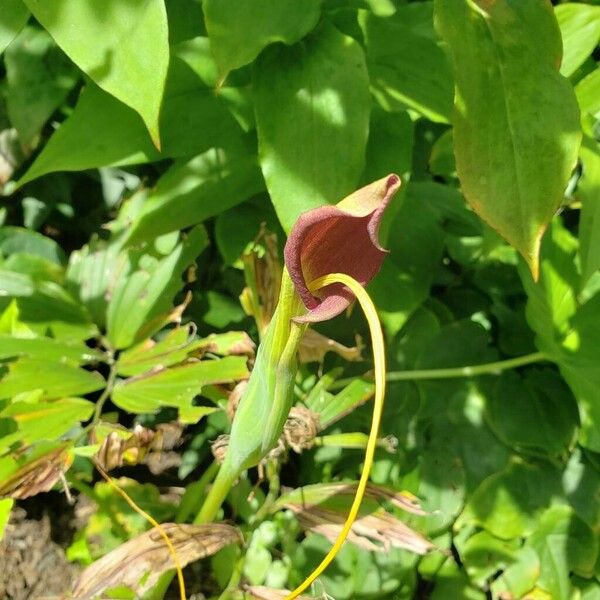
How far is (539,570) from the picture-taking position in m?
0.95

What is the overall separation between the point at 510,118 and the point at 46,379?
501 millimetres

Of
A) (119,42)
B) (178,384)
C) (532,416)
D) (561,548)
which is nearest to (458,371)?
(532,416)

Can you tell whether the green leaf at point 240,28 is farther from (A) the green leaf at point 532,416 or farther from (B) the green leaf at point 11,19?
(A) the green leaf at point 532,416

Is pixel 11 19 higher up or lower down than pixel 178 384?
higher up

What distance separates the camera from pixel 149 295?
0.89 metres

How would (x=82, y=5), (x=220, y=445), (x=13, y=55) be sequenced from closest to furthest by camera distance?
(x=82, y=5)
(x=220, y=445)
(x=13, y=55)

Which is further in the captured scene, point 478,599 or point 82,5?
point 478,599

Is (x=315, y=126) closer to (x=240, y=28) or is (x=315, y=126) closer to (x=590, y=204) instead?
(x=240, y=28)

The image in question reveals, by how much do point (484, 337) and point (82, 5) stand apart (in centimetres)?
64

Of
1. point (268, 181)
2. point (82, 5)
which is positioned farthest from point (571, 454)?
point (82, 5)

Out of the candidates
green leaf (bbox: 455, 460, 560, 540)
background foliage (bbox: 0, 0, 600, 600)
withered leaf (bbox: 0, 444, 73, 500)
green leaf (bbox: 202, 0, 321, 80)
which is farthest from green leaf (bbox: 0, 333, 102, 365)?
green leaf (bbox: 455, 460, 560, 540)

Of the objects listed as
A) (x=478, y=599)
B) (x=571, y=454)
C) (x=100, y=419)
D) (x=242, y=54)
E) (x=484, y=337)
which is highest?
(x=242, y=54)

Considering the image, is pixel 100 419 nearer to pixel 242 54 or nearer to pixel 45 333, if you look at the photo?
pixel 45 333

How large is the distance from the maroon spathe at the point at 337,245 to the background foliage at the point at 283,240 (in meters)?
0.17
